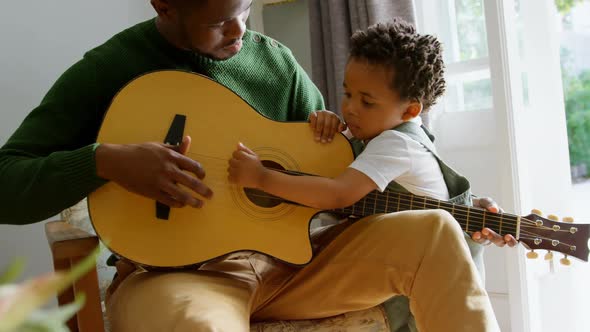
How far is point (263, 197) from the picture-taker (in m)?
1.33

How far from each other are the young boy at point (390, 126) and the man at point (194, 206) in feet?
0.33

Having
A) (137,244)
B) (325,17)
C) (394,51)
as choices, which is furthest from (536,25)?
(137,244)

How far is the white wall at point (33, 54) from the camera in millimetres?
2084

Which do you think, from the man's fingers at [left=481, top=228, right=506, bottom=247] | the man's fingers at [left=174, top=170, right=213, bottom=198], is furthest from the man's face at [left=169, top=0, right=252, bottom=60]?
the man's fingers at [left=481, top=228, right=506, bottom=247]

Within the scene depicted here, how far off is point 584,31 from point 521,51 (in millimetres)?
473

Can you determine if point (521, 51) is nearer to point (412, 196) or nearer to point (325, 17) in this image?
point (325, 17)

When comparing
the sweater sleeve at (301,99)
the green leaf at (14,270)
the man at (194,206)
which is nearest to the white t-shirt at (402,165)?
the man at (194,206)

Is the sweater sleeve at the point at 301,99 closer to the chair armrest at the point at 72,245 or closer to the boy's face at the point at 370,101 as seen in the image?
the boy's face at the point at 370,101

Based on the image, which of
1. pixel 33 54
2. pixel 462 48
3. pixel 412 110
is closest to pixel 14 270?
pixel 412 110

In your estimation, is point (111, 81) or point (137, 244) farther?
point (111, 81)

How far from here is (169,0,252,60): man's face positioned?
1.33 meters

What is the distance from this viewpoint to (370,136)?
4.71 ft

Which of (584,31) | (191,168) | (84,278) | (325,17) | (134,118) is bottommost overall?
(84,278)

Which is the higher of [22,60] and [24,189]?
[22,60]
